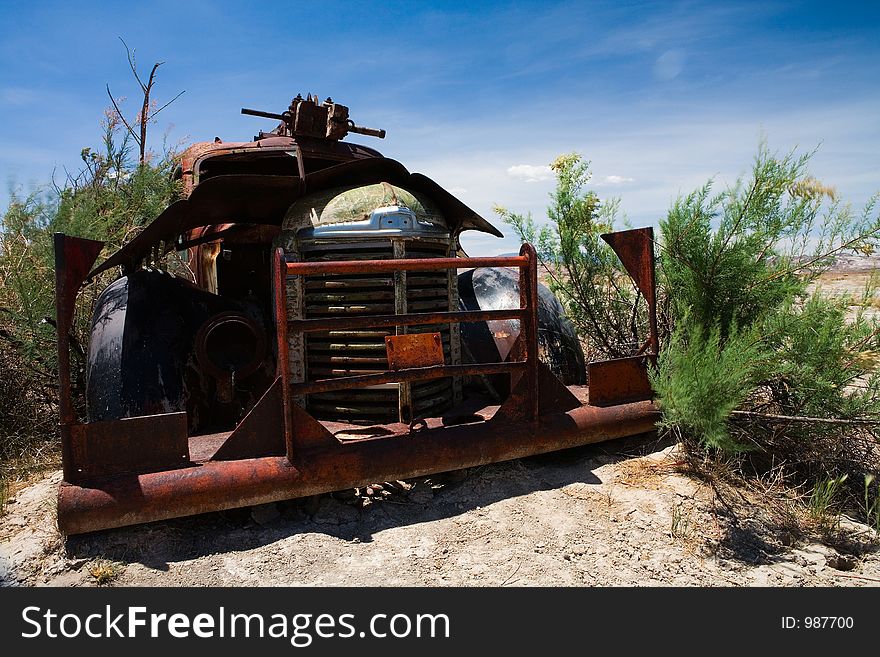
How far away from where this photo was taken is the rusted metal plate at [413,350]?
3271 millimetres

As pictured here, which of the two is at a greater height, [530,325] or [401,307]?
[401,307]

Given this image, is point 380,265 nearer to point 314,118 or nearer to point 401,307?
point 401,307

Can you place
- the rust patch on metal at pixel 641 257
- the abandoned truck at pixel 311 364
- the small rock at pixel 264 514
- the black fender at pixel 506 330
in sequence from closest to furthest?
the abandoned truck at pixel 311 364 < the small rock at pixel 264 514 < the rust patch on metal at pixel 641 257 < the black fender at pixel 506 330

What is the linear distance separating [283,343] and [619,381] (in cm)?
205

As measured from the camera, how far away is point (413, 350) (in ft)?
10.9

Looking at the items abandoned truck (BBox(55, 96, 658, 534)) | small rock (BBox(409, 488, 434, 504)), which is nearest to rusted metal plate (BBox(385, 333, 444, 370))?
abandoned truck (BBox(55, 96, 658, 534))

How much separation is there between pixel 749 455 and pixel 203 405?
3206 mm

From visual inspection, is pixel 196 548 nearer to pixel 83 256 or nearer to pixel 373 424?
pixel 373 424

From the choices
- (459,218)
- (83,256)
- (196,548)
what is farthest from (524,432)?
(83,256)

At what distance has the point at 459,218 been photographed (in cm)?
403

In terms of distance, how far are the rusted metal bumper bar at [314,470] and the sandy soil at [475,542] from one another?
193 millimetres

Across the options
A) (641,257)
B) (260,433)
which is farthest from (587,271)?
(260,433)

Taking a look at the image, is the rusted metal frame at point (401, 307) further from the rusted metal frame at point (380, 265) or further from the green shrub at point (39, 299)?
the green shrub at point (39, 299)

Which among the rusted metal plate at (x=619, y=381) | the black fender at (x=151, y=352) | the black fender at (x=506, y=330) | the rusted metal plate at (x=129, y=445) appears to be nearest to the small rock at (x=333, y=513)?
the rusted metal plate at (x=129, y=445)
